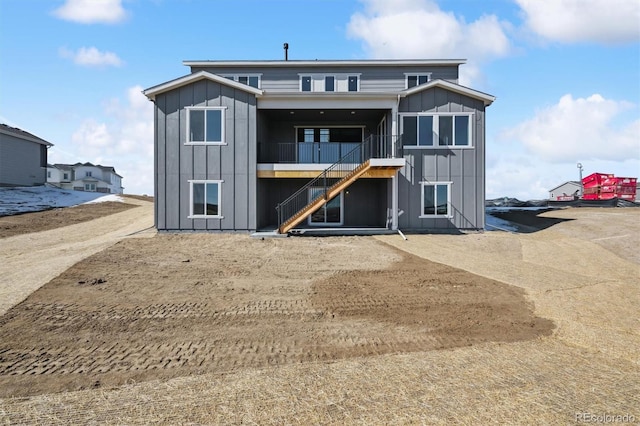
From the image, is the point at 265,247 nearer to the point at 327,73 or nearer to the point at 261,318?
the point at 261,318

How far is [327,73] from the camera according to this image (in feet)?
78.4

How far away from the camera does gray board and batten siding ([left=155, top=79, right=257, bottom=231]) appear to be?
1841cm

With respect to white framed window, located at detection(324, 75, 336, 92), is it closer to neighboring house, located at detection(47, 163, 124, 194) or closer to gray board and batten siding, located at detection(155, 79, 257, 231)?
→ gray board and batten siding, located at detection(155, 79, 257, 231)

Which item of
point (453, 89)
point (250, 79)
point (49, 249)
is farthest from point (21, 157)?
point (453, 89)

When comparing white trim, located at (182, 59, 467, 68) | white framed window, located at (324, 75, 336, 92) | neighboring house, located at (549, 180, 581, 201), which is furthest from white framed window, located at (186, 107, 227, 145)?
neighboring house, located at (549, 180, 581, 201)

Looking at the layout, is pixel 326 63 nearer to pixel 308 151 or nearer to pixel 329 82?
pixel 329 82

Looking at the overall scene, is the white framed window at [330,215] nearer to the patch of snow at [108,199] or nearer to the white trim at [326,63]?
the white trim at [326,63]

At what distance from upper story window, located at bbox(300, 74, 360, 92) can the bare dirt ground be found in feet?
45.6

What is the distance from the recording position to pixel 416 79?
23.8m

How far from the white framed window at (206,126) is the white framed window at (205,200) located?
2.01m

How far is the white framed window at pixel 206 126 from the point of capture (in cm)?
1847

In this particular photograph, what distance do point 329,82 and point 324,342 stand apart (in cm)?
1994

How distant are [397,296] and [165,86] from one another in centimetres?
1452

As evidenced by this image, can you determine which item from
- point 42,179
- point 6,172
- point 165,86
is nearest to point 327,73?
point 165,86
